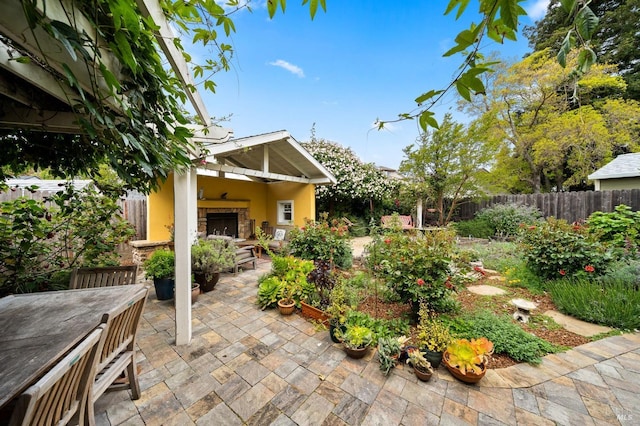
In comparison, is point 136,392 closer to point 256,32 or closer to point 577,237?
point 256,32

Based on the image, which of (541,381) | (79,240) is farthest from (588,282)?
(79,240)

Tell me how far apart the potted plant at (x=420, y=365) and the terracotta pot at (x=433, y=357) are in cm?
7

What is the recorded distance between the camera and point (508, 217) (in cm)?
853

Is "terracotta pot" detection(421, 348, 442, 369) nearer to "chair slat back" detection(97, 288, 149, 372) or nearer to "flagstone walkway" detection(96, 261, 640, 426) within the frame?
"flagstone walkway" detection(96, 261, 640, 426)

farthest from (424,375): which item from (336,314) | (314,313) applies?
(314,313)

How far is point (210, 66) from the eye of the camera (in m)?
1.89

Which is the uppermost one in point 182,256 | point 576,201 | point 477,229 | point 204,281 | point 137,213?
point 576,201

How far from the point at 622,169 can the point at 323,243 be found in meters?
11.5

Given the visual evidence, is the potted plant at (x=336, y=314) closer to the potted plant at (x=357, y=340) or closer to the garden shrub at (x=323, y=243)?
the potted plant at (x=357, y=340)

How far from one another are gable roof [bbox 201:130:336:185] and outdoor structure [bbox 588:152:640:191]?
10.3 metres

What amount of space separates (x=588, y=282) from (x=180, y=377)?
5557mm

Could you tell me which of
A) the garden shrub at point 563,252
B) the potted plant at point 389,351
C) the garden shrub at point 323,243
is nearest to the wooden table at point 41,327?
the potted plant at point 389,351

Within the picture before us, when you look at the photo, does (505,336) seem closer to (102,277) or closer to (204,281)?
(204,281)

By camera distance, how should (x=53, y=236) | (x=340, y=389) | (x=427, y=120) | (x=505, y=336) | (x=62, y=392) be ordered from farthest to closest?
1. (x=53, y=236)
2. (x=505, y=336)
3. (x=340, y=389)
4. (x=62, y=392)
5. (x=427, y=120)
